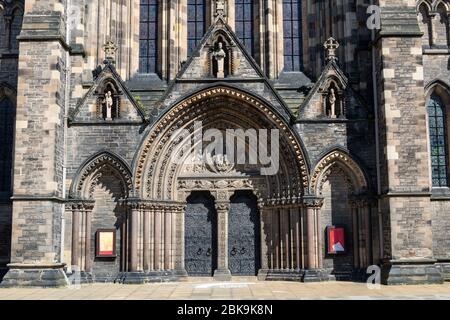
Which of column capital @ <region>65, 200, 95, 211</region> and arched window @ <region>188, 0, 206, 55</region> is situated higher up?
arched window @ <region>188, 0, 206, 55</region>

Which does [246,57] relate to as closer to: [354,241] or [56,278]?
[354,241]

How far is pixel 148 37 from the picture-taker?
22.6 m

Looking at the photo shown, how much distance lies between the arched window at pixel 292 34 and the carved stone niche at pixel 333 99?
231cm

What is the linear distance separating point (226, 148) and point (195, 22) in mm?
5250

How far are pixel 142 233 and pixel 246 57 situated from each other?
7.07m

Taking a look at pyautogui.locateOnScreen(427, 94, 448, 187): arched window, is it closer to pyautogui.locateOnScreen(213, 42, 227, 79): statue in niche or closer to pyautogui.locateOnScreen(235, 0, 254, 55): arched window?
pyautogui.locateOnScreen(235, 0, 254, 55): arched window

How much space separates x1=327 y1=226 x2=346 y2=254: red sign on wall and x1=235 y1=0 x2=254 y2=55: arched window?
7670 millimetres

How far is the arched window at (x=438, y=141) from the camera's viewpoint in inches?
802

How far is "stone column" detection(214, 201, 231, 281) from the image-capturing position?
2062 cm

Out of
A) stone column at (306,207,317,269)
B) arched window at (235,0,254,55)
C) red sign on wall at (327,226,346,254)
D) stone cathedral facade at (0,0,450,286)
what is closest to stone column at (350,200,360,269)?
stone cathedral facade at (0,0,450,286)

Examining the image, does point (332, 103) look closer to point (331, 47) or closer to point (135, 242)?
point (331, 47)

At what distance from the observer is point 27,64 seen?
19.1 meters

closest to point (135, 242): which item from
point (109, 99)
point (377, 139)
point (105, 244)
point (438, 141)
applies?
point (105, 244)

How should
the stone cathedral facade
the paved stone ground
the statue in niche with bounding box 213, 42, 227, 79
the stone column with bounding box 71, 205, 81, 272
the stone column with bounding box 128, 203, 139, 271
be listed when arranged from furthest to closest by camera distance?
the statue in niche with bounding box 213, 42, 227, 79, the stone column with bounding box 71, 205, 81, 272, the stone column with bounding box 128, 203, 139, 271, the stone cathedral facade, the paved stone ground
